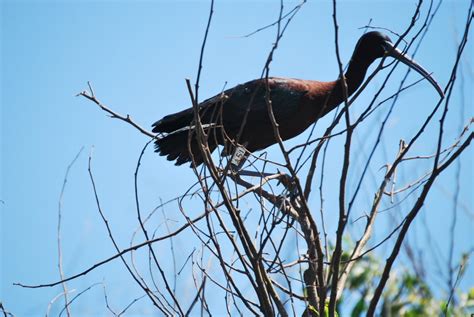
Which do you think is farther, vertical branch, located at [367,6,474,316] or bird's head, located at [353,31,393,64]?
bird's head, located at [353,31,393,64]

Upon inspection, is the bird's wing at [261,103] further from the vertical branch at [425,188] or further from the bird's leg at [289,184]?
the vertical branch at [425,188]

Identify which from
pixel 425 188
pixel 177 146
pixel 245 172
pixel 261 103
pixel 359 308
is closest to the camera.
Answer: pixel 425 188

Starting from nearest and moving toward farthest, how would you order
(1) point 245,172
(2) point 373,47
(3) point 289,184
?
(3) point 289,184 → (1) point 245,172 → (2) point 373,47

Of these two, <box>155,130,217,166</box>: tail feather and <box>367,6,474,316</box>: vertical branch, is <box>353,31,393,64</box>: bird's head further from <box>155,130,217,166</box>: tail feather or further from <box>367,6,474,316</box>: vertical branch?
<box>367,6,474,316</box>: vertical branch

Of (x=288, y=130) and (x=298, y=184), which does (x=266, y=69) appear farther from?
(x=288, y=130)

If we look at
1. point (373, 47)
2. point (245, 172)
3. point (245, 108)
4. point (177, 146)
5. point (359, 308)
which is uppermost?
point (373, 47)

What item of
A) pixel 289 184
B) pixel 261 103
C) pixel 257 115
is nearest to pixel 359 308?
pixel 289 184

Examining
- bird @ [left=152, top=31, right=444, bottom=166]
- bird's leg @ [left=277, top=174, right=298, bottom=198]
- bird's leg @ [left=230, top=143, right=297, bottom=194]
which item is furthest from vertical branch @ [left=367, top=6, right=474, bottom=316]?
bird @ [left=152, top=31, right=444, bottom=166]

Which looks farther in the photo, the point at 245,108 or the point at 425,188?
the point at 245,108

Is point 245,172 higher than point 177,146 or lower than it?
lower

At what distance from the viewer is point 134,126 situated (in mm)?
4137

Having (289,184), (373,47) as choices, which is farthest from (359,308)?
(373,47)

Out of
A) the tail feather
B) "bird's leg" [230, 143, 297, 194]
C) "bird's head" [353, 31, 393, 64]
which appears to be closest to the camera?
"bird's leg" [230, 143, 297, 194]

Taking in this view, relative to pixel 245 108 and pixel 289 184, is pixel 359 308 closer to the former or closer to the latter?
pixel 289 184
